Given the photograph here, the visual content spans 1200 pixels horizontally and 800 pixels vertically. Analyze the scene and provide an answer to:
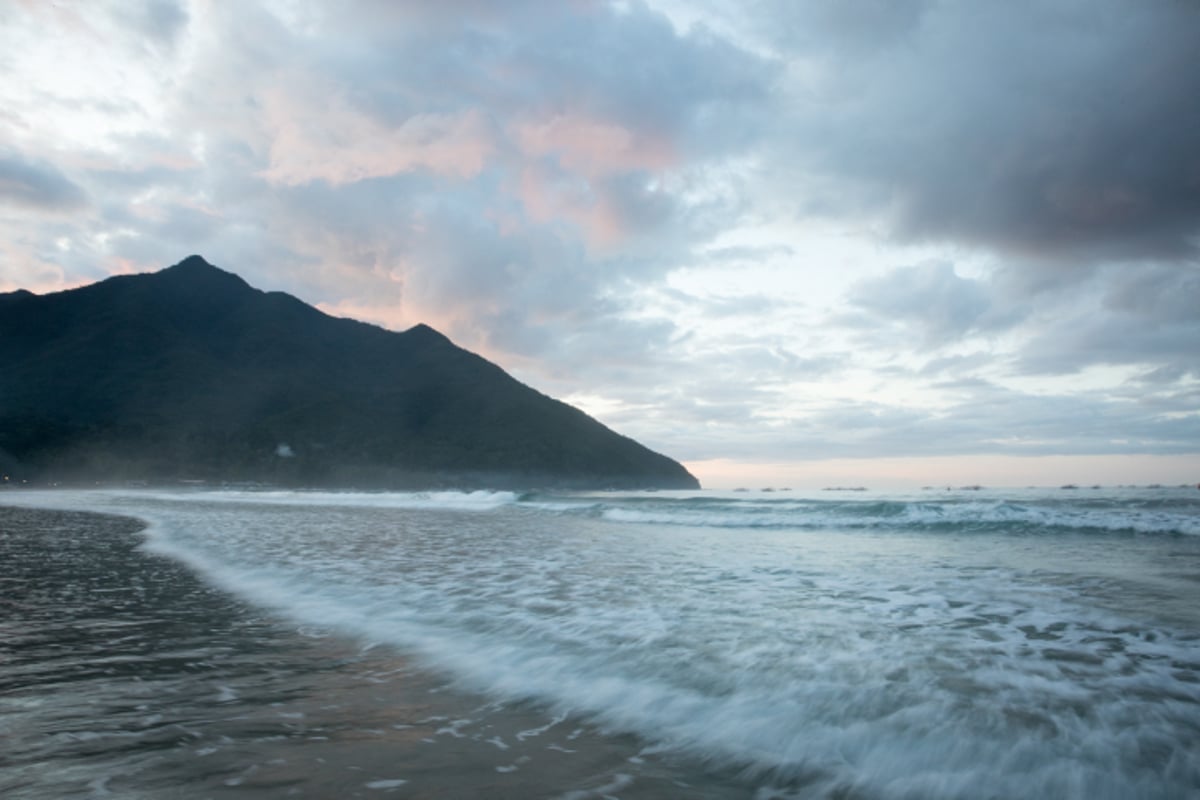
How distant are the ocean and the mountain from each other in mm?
87370

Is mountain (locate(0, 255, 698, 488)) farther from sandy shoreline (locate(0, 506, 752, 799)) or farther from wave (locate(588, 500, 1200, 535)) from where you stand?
sandy shoreline (locate(0, 506, 752, 799))

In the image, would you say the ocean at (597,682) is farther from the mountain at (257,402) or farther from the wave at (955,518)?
the mountain at (257,402)

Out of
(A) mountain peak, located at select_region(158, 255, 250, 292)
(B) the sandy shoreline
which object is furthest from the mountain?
(B) the sandy shoreline

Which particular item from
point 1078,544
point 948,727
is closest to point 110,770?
point 948,727

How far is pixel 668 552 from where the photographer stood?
44.2ft

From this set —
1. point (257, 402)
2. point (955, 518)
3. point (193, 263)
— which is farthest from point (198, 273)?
point (955, 518)

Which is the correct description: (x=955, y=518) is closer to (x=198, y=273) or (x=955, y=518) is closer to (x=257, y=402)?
(x=257, y=402)

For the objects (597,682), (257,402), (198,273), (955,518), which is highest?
(198,273)

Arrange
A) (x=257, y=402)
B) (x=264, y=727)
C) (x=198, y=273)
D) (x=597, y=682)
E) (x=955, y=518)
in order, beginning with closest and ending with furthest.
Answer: (x=264, y=727)
(x=597, y=682)
(x=955, y=518)
(x=257, y=402)
(x=198, y=273)

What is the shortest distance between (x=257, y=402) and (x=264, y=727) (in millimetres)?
124688

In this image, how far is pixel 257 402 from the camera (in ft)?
372

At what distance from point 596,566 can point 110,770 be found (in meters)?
8.44

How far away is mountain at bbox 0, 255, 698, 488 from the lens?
309 ft

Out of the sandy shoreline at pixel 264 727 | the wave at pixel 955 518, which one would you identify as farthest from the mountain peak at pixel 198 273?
the sandy shoreline at pixel 264 727
